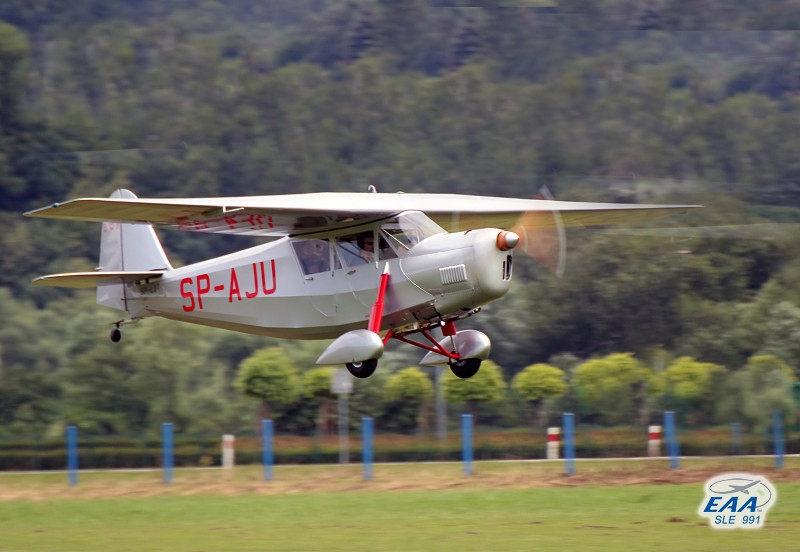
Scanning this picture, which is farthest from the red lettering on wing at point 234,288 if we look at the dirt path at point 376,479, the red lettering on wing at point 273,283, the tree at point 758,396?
the tree at point 758,396

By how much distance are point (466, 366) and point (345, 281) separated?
6.61ft

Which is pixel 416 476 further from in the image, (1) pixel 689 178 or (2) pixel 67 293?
(2) pixel 67 293

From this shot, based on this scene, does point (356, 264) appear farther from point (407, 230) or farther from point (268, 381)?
point (268, 381)

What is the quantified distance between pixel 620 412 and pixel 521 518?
12802 millimetres

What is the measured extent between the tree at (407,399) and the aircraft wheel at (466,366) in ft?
56.1

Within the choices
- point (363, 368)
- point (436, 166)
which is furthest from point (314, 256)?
point (436, 166)

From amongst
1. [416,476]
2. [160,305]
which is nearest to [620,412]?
[416,476]

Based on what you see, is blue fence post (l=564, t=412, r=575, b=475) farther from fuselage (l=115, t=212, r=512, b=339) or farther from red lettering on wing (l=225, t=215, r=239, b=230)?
red lettering on wing (l=225, t=215, r=239, b=230)

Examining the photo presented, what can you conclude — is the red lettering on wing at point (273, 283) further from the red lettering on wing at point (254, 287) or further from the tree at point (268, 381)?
the tree at point (268, 381)

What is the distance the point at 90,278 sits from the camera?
661 inches

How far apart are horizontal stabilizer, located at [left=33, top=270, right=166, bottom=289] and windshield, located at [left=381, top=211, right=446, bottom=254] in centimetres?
453

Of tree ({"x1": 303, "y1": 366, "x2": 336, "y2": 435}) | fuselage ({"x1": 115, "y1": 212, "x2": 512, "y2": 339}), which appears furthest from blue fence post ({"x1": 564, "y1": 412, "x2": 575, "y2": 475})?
fuselage ({"x1": 115, "y1": 212, "x2": 512, "y2": 339})

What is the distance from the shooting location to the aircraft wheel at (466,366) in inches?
600

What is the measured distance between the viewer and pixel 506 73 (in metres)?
60.9
